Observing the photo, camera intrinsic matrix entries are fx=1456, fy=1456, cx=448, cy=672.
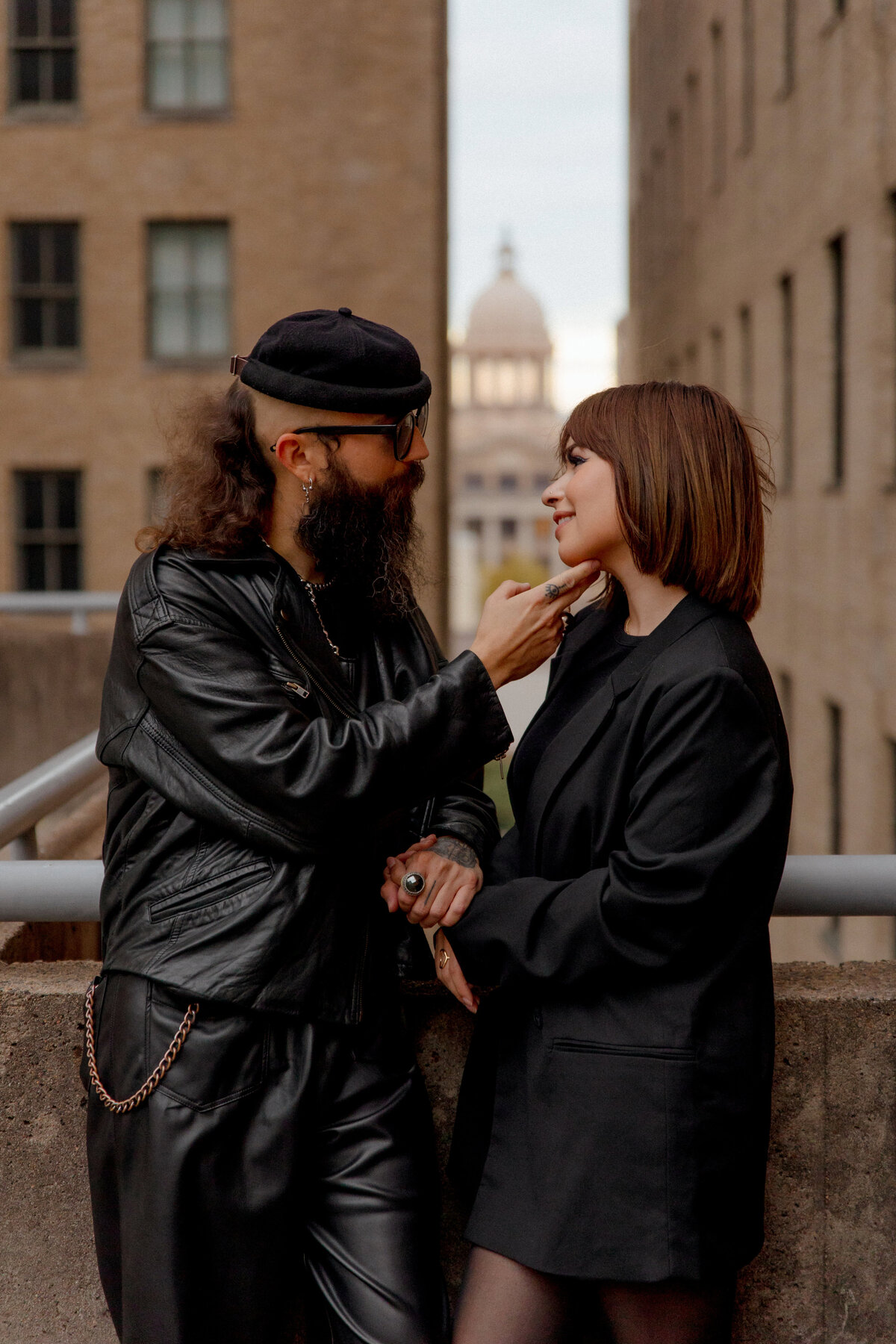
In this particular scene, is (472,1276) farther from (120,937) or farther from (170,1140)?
(120,937)

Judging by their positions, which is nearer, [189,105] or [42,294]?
[189,105]

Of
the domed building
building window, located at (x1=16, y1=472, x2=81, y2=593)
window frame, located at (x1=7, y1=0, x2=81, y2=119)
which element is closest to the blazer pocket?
building window, located at (x1=16, y1=472, x2=81, y2=593)

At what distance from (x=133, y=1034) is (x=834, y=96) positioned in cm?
1454

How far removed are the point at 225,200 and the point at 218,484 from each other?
20.8 metres

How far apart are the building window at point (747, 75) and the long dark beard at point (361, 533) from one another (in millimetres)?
18385

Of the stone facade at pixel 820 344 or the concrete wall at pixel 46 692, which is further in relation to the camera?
the stone facade at pixel 820 344

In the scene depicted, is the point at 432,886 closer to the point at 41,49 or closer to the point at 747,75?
the point at 747,75

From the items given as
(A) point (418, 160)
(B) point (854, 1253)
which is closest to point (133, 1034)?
(B) point (854, 1253)

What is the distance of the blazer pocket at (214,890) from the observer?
2297 mm

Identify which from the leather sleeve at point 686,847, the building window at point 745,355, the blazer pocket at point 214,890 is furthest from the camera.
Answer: the building window at point 745,355

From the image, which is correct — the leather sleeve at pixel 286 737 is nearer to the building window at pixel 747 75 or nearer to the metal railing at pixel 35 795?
the metal railing at pixel 35 795

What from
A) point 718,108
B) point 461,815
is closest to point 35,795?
point 461,815

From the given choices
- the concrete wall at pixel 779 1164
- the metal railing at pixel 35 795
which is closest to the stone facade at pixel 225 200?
the metal railing at pixel 35 795

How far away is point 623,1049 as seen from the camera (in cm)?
225
